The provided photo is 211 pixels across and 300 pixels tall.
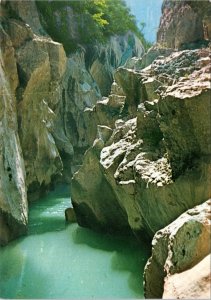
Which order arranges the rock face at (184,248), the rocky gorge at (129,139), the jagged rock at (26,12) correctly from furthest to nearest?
the jagged rock at (26,12) < the rocky gorge at (129,139) < the rock face at (184,248)

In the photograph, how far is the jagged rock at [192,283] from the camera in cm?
455

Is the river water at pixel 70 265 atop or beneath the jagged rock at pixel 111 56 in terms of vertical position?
beneath

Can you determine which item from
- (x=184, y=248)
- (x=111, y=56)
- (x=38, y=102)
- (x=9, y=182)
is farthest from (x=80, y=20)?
(x=184, y=248)

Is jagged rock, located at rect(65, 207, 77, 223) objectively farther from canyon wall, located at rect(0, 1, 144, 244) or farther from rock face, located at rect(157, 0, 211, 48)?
rock face, located at rect(157, 0, 211, 48)

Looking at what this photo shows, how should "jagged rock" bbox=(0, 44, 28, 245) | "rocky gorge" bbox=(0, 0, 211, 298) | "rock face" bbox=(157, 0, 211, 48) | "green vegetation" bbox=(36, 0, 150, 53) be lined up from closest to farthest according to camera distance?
"rocky gorge" bbox=(0, 0, 211, 298), "jagged rock" bbox=(0, 44, 28, 245), "rock face" bbox=(157, 0, 211, 48), "green vegetation" bbox=(36, 0, 150, 53)

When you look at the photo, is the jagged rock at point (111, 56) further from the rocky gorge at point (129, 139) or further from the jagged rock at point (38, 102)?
the jagged rock at point (38, 102)

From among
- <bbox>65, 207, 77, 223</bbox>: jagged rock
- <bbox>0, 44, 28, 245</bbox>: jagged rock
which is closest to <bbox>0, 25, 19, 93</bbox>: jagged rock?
<bbox>0, 44, 28, 245</bbox>: jagged rock

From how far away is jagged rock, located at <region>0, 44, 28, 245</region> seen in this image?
39.7 feet

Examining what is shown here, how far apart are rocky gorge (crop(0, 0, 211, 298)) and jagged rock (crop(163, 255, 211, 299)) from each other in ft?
0.08

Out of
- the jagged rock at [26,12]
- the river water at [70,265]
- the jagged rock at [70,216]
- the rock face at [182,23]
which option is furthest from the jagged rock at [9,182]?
the rock face at [182,23]

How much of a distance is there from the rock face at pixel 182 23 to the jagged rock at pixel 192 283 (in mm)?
8336

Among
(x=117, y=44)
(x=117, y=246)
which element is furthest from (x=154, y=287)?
(x=117, y=44)

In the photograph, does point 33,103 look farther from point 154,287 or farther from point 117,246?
point 154,287

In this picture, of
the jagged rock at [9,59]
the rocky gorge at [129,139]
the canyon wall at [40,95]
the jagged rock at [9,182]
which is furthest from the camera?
the jagged rock at [9,59]
